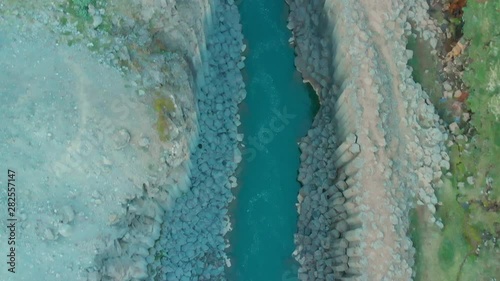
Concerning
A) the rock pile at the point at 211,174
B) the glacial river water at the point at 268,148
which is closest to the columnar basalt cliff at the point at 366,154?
the glacial river water at the point at 268,148

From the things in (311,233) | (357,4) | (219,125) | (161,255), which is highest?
(357,4)

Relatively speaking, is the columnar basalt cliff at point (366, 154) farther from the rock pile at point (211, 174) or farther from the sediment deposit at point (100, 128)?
the sediment deposit at point (100, 128)

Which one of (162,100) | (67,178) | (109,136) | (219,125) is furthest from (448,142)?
(67,178)

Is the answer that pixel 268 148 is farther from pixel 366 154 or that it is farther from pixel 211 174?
pixel 366 154

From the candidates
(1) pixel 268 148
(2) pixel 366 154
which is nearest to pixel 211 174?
(1) pixel 268 148

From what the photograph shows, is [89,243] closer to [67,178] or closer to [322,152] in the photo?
[67,178]

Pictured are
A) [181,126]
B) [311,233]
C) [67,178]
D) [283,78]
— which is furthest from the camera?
[283,78]
